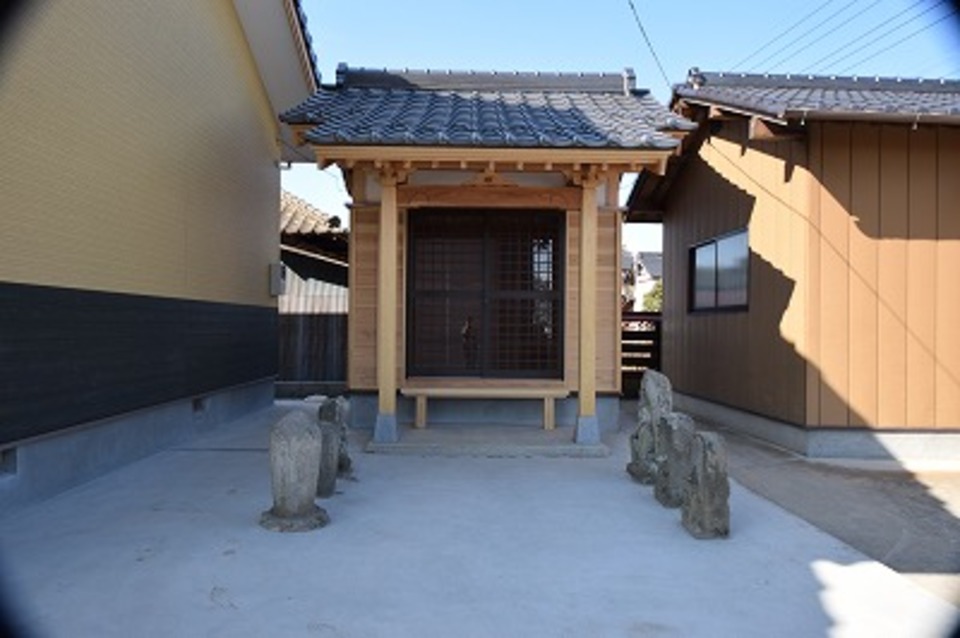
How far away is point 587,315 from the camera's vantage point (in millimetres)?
6734

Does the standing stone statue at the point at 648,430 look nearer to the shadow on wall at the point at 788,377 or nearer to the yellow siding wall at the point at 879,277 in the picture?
the shadow on wall at the point at 788,377

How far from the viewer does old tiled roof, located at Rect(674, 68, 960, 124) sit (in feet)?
21.7

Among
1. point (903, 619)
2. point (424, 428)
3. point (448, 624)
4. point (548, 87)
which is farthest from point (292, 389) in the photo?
point (903, 619)

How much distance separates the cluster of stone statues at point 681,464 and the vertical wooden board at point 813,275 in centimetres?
217

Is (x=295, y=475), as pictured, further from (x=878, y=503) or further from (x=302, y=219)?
(x=302, y=219)

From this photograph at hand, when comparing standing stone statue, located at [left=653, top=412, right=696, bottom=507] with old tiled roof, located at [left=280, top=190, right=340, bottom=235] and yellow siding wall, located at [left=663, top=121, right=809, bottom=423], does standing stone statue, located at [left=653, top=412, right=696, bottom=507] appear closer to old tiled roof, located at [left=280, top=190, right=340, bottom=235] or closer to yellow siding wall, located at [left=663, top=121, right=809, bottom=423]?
yellow siding wall, located at [left=663, top=121, right=809, bottom=423]

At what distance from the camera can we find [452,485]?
17.8ft

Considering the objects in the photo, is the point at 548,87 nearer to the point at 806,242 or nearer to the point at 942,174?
the point at 806,242

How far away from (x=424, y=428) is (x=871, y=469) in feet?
14.7

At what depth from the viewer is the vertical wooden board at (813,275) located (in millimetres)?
7062

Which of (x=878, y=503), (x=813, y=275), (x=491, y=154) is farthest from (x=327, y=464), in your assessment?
(x=813, y=275)

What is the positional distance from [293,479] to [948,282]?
6826 mm

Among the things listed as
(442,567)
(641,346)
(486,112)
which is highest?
(486,112)

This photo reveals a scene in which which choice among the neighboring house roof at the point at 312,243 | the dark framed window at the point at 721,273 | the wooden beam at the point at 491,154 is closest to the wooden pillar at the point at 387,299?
the wooden beam at the point at 491,154
